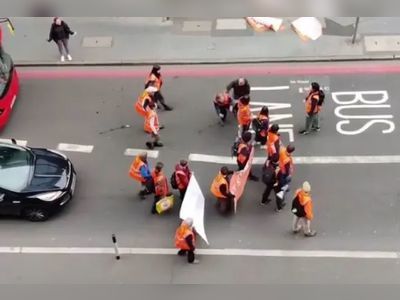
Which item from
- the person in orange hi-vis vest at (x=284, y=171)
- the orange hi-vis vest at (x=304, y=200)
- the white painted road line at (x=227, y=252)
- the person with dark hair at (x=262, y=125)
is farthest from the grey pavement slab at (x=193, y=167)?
the orange hi-vis vest at (x=304, y=200)

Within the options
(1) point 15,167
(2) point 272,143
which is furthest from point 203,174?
(1) point 15,167

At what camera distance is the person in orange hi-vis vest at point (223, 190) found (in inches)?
505

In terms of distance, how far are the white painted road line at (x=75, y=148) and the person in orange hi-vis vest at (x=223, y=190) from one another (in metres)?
3.57

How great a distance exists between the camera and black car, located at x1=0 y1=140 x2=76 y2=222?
43.5 ft

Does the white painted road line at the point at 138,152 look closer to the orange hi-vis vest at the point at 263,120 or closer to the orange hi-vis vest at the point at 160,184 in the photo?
the orange hi-vis vest at the point at 160,184

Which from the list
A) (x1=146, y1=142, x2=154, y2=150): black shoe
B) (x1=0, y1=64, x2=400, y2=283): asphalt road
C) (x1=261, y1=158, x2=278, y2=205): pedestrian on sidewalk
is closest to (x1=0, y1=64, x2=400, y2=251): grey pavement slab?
(x1=0, y1=64, x2=400, y2=283): asphalt road

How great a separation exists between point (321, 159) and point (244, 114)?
2100mm

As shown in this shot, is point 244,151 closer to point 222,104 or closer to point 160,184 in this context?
point 160,184

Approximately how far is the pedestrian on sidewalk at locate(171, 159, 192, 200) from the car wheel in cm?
292

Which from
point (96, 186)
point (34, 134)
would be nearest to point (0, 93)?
point (34, 134)

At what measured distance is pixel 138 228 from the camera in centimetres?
1352

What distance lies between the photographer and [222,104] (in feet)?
50.3

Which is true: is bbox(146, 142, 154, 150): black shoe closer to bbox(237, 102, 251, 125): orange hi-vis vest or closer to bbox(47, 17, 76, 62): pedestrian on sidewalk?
bbox(237, 102, 251, 125): orange hi-vis vest

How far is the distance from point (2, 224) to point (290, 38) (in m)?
9.50
